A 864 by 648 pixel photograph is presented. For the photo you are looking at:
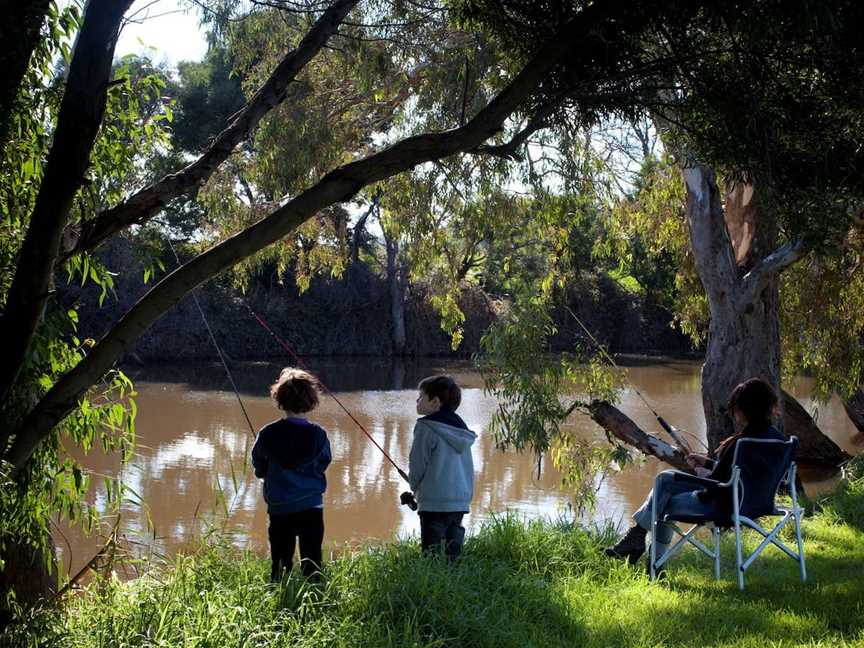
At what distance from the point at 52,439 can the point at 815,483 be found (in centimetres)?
942

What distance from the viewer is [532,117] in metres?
3.96

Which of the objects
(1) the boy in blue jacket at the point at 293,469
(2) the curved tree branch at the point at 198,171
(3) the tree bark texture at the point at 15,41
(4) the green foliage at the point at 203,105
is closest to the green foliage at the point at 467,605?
(1) the boy in blue jacket at the point at 293,469

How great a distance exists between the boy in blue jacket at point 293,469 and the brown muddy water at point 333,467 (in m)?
0.34

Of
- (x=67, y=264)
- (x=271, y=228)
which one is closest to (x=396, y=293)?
(x=67, y=264)

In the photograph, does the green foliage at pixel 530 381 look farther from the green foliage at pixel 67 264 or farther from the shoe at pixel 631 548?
the green foliage at pixel 67 264

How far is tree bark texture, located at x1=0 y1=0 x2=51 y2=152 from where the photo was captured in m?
3.01

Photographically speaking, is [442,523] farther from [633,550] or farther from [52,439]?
[52,439]

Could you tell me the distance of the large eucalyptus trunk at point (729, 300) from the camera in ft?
29.5

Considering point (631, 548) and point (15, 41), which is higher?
point (15, 41)

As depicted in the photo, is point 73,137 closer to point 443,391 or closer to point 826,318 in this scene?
point 443,391

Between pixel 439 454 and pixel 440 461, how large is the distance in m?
0.03

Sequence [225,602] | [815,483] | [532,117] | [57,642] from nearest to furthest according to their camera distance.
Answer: [57,642]
[225,602]
[532,117]
[815,483]

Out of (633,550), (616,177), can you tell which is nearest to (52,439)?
(633,550)

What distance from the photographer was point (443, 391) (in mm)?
4422
